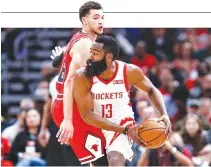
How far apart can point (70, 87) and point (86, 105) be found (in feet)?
0.83

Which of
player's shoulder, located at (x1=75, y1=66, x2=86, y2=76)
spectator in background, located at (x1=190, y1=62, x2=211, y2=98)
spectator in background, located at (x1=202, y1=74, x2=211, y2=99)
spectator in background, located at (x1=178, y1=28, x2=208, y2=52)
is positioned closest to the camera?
player's shoulder, located at (x1=75, y1=66, x2=86, y2=76)

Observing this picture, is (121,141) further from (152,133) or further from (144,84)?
(144,84)

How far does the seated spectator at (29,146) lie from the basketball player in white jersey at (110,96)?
361 centimetres

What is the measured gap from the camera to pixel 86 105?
895 centimetres

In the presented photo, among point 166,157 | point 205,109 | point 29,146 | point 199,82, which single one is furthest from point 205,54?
point 29,146

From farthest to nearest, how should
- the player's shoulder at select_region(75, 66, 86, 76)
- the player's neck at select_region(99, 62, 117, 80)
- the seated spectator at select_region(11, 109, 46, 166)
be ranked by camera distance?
the seated spectator at select_region(11, 109, 46, 166) → the player's neck at select_region(99, 62, 117, 80) → the player's shoulder at select_region(75, 66, 86, 76)

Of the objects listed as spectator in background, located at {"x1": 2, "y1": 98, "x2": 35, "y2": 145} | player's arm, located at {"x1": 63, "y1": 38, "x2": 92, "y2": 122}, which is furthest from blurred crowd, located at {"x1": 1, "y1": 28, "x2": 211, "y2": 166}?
player's arm, located at {"x1": 63, "y1": 38, "x2": 92, "y2": 122}

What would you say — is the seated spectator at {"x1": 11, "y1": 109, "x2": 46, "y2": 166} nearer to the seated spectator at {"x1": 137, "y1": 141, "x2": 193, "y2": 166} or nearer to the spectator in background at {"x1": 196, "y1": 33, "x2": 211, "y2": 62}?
the seated spectator at {"x1": 137, "y1": 141, "x2": 193, "y2": 166}

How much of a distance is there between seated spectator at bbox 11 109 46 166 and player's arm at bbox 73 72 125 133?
3.70m

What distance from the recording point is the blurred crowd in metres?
12.7

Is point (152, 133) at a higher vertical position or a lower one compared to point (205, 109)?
lower
